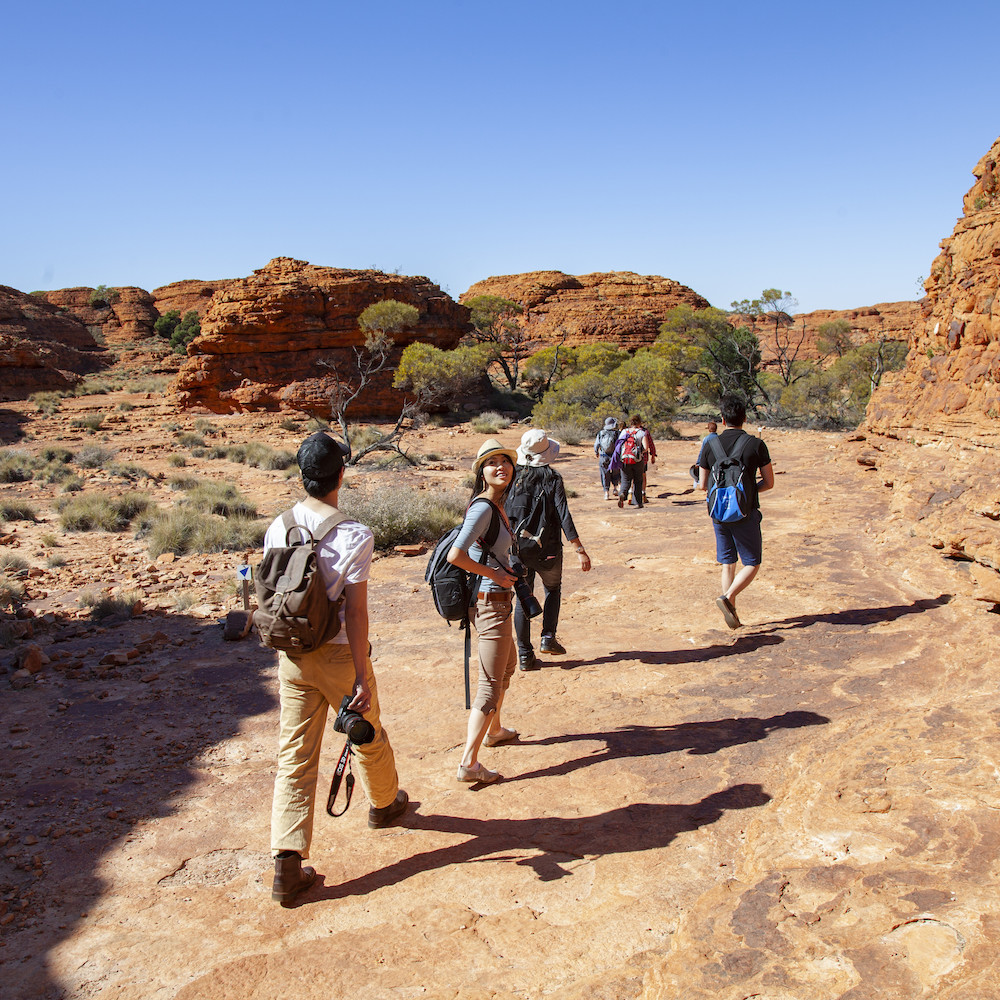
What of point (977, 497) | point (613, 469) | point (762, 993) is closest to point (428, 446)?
point (613, 469)

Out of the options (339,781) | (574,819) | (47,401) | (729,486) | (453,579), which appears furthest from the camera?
(47,401)

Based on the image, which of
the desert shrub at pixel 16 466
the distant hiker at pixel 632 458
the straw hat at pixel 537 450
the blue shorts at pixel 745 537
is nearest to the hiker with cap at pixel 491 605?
the straw hat at pixel 537 450

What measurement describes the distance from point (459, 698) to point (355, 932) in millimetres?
2498

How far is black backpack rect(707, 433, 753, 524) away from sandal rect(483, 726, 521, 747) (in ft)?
8.49

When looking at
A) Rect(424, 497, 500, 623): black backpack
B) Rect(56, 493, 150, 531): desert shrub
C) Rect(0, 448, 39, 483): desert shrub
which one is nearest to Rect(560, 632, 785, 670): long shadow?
Rect(424, 497, 500, 623): black backpack

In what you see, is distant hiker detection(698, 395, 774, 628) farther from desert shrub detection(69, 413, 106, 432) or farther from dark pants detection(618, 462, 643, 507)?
desert shrub detection(69, 413, 106, 432)

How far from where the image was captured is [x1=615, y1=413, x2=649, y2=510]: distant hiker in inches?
491

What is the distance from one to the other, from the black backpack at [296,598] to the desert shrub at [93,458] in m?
20.1

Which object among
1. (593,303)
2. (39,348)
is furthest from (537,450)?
(593,303)

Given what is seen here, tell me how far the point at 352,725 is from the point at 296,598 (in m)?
0.57

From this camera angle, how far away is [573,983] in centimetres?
246

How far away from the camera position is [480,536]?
3740mm

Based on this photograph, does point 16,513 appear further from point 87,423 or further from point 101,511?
point 87,423

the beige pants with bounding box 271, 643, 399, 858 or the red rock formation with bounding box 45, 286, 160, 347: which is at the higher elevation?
the red rock formation with bounding box 45, 286, 160, 347
